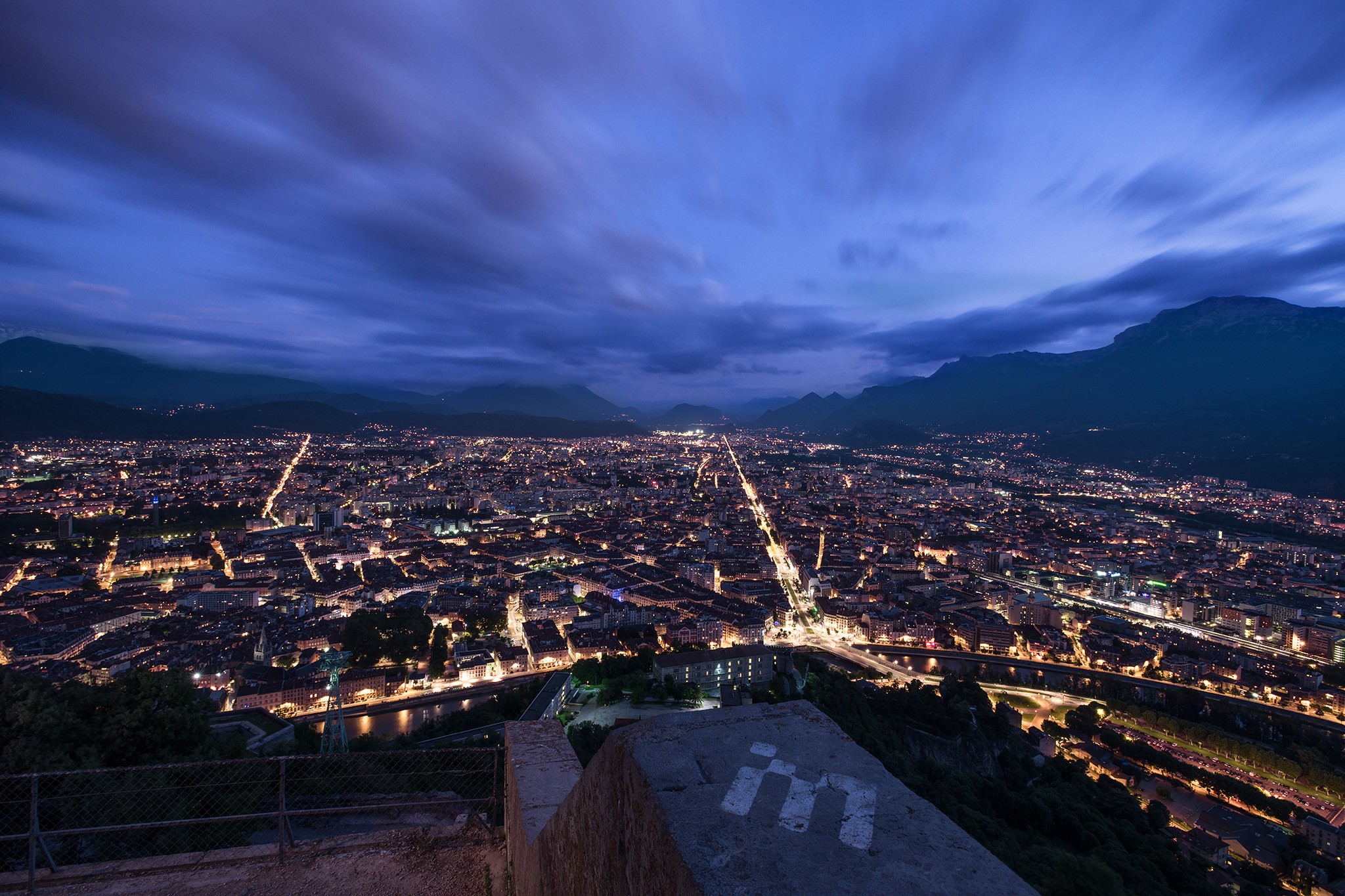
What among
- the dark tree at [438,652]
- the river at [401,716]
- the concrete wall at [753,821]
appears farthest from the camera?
the dark tree at [438,652]

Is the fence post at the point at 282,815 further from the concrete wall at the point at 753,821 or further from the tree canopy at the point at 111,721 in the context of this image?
the tree canopy at the point at 111,721

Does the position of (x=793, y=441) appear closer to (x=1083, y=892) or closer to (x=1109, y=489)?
(x=1109, y=489)

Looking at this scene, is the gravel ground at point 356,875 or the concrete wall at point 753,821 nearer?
Answer: the concrete wall at point 753,821

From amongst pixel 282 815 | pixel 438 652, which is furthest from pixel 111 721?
pixel 438 652

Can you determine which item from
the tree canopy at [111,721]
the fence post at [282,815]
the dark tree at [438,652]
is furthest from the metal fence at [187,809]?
the dark tree at [438,652]

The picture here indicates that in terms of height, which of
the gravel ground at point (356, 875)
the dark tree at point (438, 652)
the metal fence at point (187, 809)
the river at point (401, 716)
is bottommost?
the river at point (401, 716)

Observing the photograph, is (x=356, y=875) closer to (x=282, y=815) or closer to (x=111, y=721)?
(x=282, y=815)
